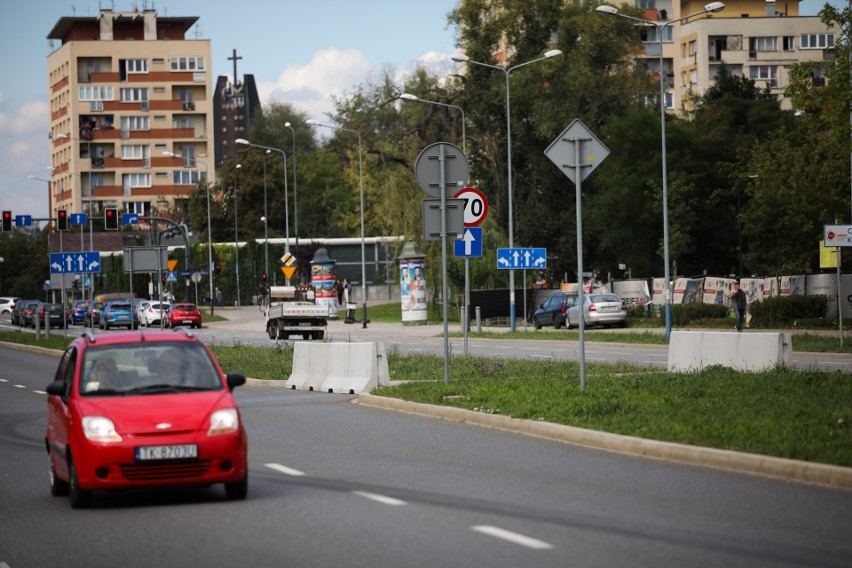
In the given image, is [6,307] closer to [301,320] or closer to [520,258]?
[301,320]

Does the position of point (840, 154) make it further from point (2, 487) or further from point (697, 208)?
point (2, 487)

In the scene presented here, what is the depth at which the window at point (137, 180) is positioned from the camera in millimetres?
146500

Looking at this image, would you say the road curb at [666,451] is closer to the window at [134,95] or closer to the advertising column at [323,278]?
the advertising column at [323,278]

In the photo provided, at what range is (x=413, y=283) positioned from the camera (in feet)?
224

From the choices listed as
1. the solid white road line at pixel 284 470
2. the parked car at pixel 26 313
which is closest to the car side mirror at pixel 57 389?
the solid white road line at pixel 284 470

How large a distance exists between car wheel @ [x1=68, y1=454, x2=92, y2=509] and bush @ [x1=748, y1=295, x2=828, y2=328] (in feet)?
133

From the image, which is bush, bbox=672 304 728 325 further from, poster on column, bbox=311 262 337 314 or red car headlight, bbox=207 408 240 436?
red car headlight, bbox=207 408 240 436

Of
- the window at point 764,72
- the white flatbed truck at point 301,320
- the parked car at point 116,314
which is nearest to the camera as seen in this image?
the white flatbed truck at point 301,320

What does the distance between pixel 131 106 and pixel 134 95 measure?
1.14m

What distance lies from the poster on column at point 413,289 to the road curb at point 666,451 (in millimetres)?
46503

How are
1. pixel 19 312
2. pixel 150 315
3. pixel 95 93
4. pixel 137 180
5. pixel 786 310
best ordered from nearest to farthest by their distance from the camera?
pixel 786 310
pixel 150 315
pixel 19 312
pixel 95 93
pixel 137 180

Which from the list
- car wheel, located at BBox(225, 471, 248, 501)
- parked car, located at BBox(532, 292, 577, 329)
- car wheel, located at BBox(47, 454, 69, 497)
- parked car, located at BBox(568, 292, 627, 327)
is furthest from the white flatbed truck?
car wheel, located at BBox(225, 471, 248, 501)

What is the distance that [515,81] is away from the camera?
75000 mm

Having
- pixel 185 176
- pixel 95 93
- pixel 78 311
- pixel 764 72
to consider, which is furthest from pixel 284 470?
pixel 185 176
